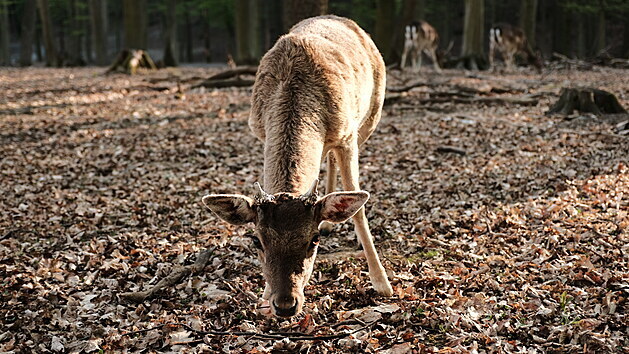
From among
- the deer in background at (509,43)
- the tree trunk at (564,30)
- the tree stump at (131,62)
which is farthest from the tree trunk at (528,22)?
the tree stump at (131,62)

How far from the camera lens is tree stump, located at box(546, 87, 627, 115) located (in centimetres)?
1015

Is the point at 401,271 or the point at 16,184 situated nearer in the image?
the point at 401,271

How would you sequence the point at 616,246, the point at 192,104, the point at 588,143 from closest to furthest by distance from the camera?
the point at 616,246, the point at 588,143, the point at 192,104

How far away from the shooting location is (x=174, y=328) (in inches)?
169

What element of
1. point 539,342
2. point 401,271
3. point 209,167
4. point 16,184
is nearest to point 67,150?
point 16,184

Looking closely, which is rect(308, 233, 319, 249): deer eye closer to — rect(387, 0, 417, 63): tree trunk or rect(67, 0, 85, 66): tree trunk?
rect(387, 0, 417, 63): tree trunk

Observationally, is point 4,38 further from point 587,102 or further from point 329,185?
point 329,185

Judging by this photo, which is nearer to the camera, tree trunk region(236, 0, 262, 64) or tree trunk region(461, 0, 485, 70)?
tree trunk region(461, 0, 485, 70)

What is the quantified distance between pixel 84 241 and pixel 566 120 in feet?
25.0

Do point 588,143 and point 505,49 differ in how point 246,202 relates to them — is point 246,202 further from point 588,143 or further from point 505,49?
point 505,49

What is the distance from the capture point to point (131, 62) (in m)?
19.2

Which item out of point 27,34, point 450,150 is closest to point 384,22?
point 450,150

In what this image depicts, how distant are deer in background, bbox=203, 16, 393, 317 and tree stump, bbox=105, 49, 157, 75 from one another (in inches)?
581

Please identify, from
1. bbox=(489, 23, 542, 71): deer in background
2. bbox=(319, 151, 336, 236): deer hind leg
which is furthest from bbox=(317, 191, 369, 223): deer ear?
bbox=(489, 23, 542, 71): deer in background
